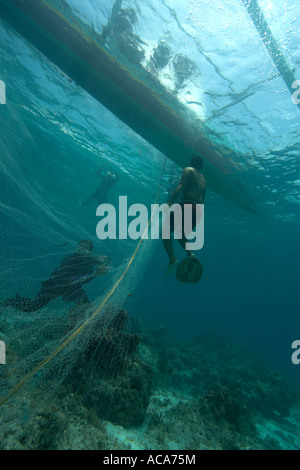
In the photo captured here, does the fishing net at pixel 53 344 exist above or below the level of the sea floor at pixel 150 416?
above

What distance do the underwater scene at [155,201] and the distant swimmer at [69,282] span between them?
40 millimetres

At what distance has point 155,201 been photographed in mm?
7285

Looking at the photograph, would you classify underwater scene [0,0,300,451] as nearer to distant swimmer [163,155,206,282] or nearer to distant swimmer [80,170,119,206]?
distant swimmer [163,155,206,282]

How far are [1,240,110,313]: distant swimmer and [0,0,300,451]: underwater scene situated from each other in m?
0.04

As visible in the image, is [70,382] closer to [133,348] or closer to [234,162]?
[133,348]

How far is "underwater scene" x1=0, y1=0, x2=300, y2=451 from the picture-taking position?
415 centimetres

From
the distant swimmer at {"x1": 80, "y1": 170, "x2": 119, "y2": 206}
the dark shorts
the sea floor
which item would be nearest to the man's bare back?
the dark shorts

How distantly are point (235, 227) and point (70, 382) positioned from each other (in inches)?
925

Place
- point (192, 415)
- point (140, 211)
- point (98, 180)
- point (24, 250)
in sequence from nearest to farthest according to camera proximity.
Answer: point (24, 250), point (192, 415), point (98, 180), point (140, 211)

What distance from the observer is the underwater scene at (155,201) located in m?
4.15

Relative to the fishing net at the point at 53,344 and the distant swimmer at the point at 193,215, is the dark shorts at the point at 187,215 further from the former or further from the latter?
the fishing net at the point at 53,344

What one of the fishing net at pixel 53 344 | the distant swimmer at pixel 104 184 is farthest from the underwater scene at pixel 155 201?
the distant swimmer at pixel 104 184
